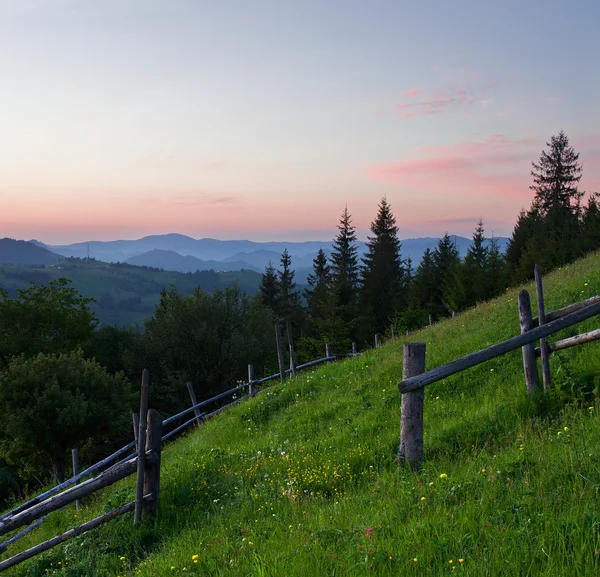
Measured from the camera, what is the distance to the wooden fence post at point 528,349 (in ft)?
23.7

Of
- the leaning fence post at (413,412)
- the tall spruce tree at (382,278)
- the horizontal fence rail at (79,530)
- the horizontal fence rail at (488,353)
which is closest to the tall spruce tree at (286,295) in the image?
the tall spruce tree at (382,278)

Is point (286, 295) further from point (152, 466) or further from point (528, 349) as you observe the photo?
point (528, 349)

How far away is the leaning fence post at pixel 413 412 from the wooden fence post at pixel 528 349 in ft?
7.02

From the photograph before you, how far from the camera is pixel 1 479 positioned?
29.6m

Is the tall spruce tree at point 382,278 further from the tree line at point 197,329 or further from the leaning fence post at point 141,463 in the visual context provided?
the leaning fence post at point 141,463

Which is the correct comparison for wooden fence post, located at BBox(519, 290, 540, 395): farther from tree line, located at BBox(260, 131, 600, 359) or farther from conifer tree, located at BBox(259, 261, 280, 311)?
conifer tree, located at BBox(259, 261, 280, 311)

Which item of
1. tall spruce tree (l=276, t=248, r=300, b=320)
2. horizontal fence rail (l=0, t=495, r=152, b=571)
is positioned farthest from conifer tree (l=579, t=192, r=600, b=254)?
horizontal fence rail (l=0, t=495, r=152, b=571)

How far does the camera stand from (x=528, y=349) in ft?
24.3

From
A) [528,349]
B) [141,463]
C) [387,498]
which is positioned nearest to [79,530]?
[141,463]

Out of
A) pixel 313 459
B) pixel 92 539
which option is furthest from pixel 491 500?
pixel 92 539

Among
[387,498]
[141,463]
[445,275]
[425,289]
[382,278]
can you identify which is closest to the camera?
[387,498]

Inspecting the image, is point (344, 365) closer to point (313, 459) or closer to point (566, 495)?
point (313, 459)

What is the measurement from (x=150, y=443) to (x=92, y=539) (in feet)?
5.29

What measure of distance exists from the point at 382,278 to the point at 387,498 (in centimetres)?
6156
